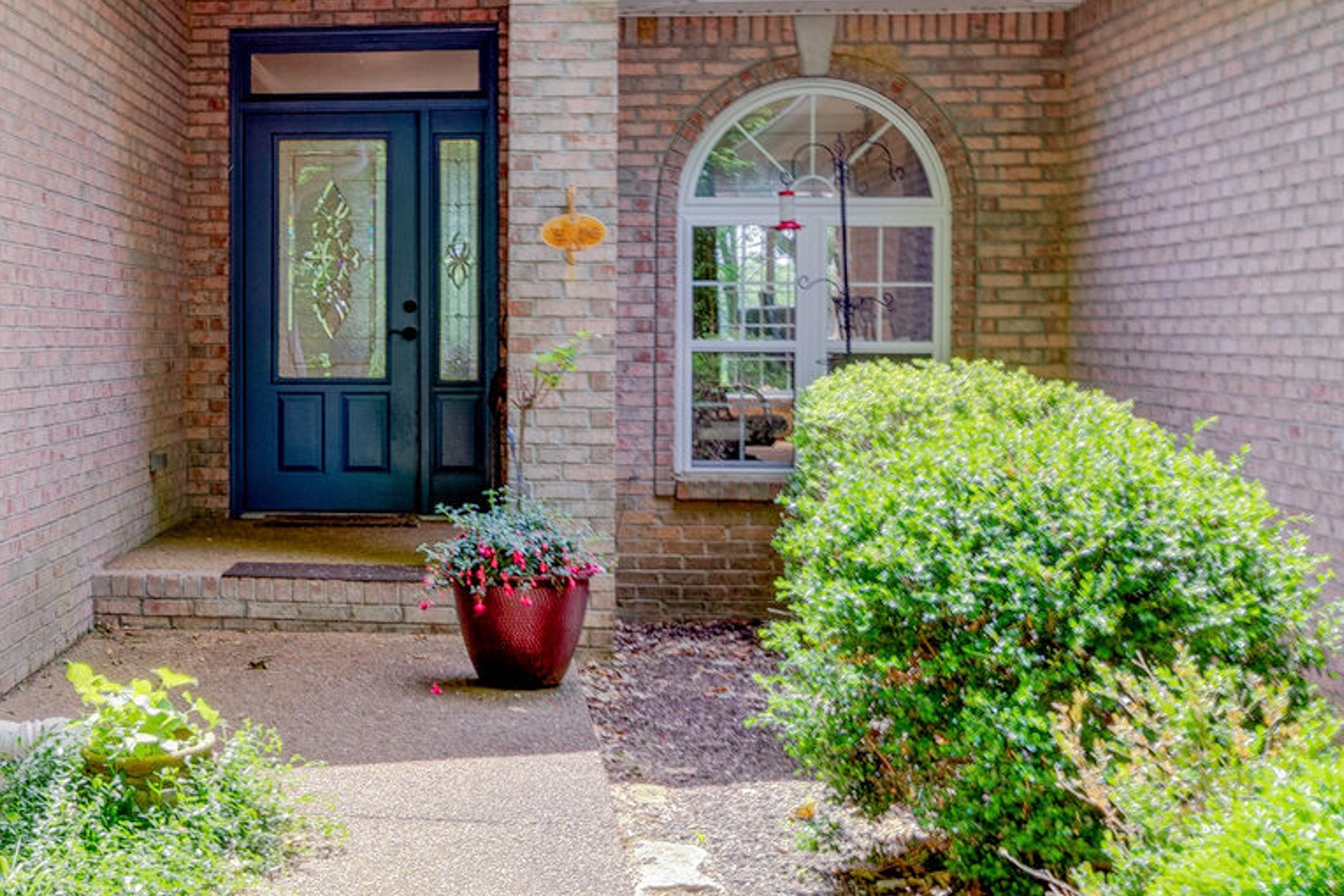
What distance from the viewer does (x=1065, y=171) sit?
880cm

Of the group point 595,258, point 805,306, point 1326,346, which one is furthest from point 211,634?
point 1326,346

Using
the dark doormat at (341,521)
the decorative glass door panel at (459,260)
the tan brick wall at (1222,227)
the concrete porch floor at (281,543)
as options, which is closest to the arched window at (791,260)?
the tan brick wall at (1222,227)

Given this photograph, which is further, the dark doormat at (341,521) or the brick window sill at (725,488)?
the brick window sill at (725,488)

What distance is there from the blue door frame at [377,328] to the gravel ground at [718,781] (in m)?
1.49

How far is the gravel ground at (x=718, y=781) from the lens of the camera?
4371 millimetres

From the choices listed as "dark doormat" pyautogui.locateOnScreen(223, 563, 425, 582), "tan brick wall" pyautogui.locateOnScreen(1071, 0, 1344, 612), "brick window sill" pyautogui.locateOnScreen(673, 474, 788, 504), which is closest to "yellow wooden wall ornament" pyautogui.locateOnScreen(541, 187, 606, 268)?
"dark doormat" pyautogui.locateOnScreen(223, 563, 425, 582)

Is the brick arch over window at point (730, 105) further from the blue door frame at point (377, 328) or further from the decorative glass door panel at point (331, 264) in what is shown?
the decorative glass door panel at point (331, 264)

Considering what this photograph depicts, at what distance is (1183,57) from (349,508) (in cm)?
477

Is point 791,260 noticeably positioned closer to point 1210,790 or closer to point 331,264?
point 331,264

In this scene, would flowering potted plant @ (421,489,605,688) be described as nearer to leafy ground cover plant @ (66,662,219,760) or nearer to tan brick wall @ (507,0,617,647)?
tan brick wall @ (507,0,617,647)

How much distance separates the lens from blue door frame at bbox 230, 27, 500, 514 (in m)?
8.20

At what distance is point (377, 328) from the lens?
8320mm

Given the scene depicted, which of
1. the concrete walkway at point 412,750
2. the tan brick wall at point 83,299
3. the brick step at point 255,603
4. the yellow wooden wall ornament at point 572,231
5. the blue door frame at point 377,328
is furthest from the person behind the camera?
the blue door frame at point 377,328

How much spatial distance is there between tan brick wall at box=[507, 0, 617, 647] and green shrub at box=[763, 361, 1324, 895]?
9.76ft
